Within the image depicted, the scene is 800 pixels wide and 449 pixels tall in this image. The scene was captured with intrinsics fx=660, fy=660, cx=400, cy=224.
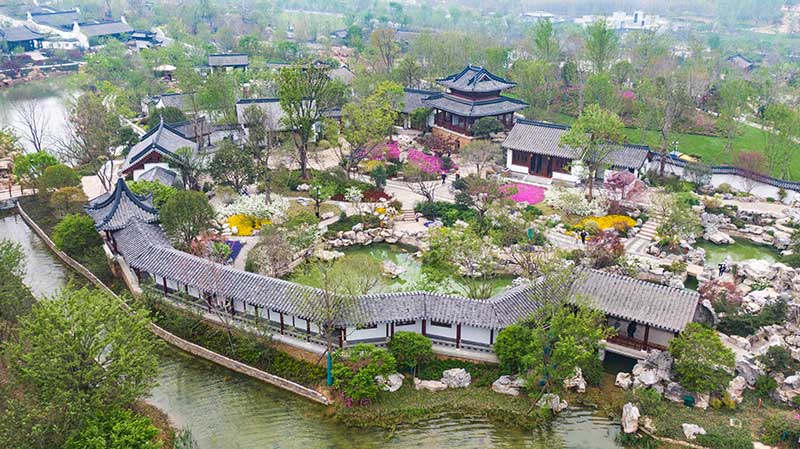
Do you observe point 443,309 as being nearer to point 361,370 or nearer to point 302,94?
point 361,370

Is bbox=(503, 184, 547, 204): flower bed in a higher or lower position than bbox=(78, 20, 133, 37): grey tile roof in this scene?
lower

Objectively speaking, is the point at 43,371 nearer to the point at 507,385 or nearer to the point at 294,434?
the point at 294,434

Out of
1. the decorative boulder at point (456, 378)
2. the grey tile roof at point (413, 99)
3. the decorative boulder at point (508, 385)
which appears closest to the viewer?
the decorative boulder at point (508, 385)

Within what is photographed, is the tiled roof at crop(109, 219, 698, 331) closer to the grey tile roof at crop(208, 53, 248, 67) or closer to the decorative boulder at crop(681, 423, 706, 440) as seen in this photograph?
the decorative boulder at crop(681, 423, 706, 440)

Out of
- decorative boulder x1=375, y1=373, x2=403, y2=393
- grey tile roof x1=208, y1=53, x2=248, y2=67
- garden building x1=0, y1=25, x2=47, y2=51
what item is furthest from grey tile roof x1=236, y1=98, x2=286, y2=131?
garden building x1=0, y1=25, x2=47, y2=51

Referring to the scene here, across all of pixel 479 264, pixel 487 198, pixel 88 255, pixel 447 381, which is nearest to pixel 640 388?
pixel 447 381

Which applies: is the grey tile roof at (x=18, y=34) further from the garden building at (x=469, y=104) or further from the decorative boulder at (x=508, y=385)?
the decorative boulder at (x=508, y=385)

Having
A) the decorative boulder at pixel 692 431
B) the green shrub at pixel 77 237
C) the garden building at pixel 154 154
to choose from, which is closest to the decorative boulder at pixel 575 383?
the decorative boulder at pixel 692 431
